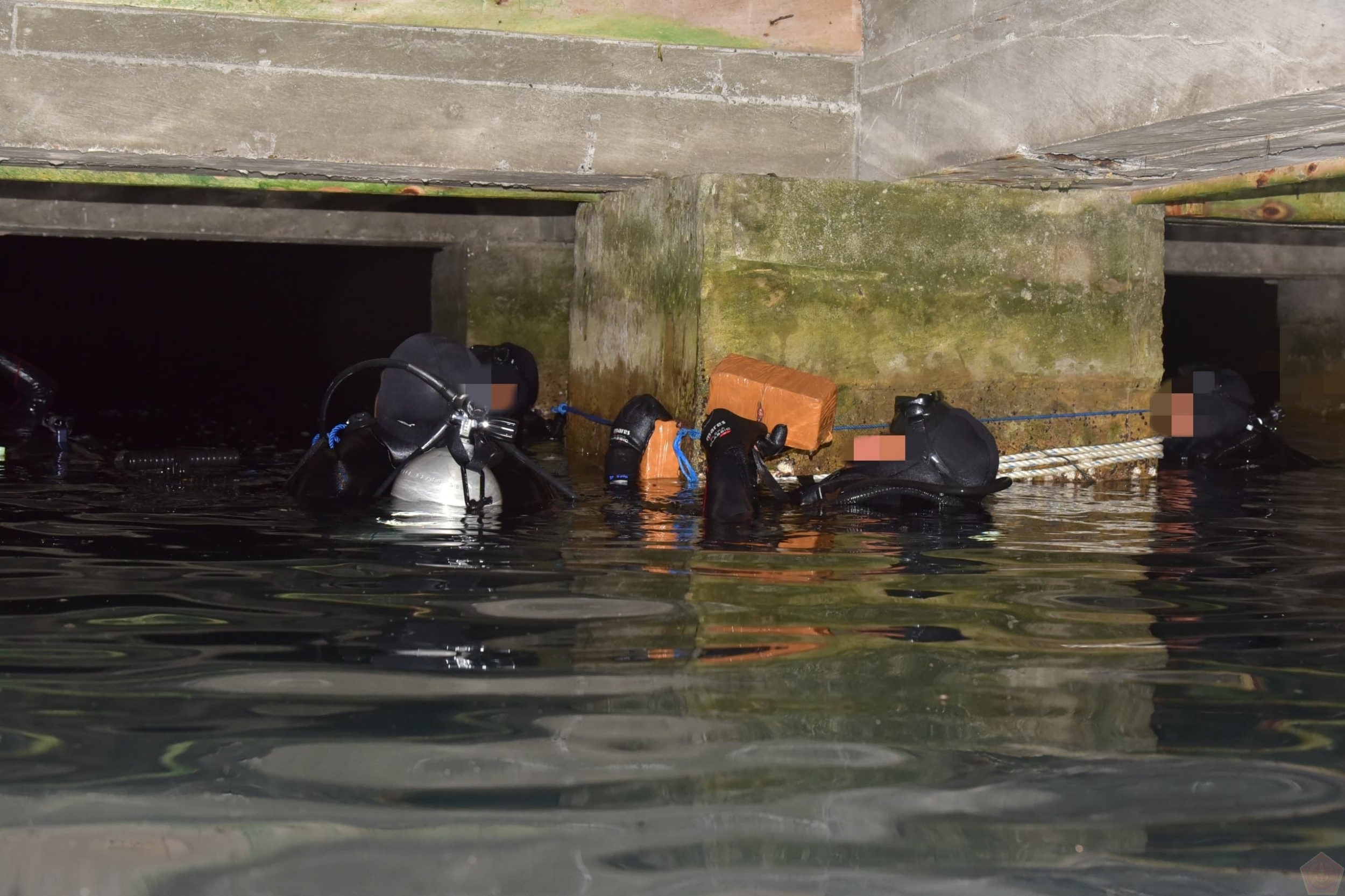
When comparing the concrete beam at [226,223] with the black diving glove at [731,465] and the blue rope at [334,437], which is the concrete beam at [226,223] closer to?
the blue rope at [334,437]

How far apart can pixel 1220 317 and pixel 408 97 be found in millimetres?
19479

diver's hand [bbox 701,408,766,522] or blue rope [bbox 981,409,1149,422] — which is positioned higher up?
blue rope [bbox 981,409,1149,422]

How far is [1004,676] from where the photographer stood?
3.07 metres

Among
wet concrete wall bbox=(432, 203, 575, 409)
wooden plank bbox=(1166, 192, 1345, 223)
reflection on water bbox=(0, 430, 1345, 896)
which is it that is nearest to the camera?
reflection on water bbox=(0, 430, 1345, 896)

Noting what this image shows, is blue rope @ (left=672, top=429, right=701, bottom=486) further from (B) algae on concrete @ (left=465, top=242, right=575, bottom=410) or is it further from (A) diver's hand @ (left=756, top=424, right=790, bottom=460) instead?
(B) algae on concrete @ (left=465, top=242, right=575, bottom=410)

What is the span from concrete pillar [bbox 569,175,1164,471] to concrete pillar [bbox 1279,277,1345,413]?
7532mm

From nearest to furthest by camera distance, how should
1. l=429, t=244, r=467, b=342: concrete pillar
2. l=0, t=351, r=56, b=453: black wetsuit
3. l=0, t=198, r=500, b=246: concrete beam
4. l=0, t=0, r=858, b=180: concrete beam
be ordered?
l=0, t=0, r=858, b=180: concrete beam → l=0, t=351, r=56, b=453: black wetsuit → l=0, t=198, r=500, b=246: concrete beam → l=429, t=244, r=467, b=342: concrete pillar

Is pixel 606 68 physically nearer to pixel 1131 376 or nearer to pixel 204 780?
pixel 1131 376

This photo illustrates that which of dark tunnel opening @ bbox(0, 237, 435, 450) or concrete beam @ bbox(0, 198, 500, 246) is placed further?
dark tunnel opening @ bbox(0, 237, 435, 450)

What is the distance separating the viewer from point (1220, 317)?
74.6 ft

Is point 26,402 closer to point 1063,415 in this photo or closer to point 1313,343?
point 1063,415

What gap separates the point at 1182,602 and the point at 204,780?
2.89 m

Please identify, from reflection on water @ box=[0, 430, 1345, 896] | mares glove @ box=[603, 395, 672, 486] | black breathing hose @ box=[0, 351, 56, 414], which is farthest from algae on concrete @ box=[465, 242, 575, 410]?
reflection on water @ box=[0, 430, 1345, 896]

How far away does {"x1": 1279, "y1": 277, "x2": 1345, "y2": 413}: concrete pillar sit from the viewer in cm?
1383
